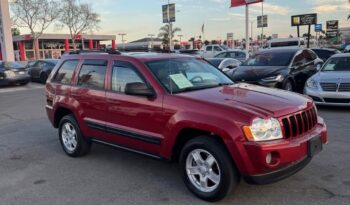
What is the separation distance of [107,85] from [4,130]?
4.53 m

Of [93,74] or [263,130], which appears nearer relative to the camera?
[263,130]

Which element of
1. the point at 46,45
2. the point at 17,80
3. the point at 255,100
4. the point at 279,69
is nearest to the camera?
the point at 255,100

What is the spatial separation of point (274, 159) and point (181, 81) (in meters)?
1.65

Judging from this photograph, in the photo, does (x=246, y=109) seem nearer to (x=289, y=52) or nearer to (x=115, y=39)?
(x=289, y=52)

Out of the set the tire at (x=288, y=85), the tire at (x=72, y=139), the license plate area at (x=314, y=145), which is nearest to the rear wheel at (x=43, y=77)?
the tire at (x=288, y=85)

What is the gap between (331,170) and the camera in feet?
17.2

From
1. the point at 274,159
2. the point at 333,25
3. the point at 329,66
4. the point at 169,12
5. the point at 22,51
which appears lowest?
the point at 274,159

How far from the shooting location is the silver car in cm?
947

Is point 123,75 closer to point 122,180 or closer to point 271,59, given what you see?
point 122,180

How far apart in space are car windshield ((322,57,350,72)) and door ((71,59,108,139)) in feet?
23.9

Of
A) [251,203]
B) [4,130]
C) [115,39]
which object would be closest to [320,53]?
[4,130]

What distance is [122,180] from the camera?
5.18 metres

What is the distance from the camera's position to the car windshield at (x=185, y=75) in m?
4.94

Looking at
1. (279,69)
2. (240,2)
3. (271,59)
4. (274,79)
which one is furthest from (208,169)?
(240,2)
